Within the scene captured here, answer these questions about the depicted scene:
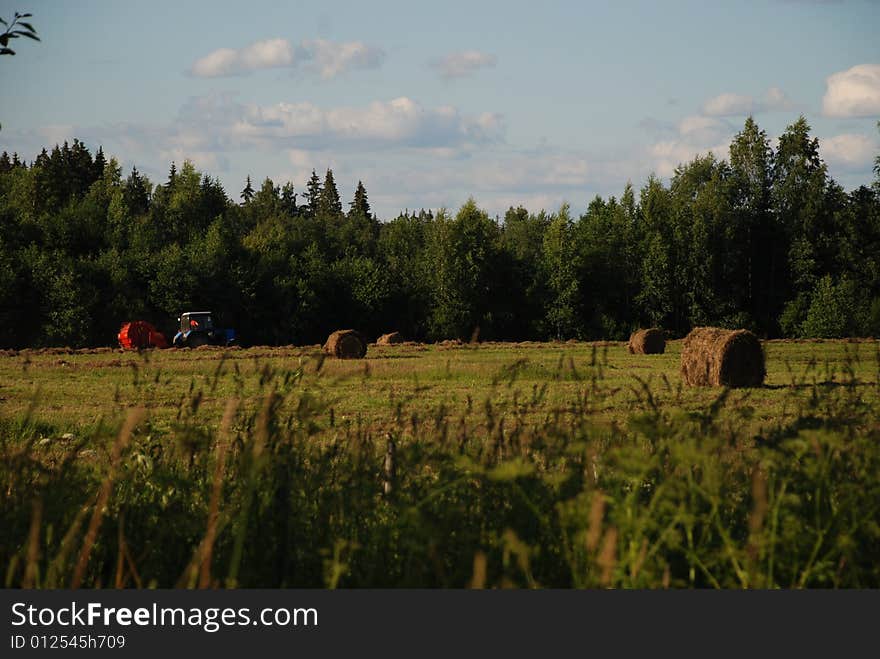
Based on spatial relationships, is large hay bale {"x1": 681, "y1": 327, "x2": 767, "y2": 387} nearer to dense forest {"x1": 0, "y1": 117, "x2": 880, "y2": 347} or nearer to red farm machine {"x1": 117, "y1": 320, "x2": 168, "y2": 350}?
red farm machine {"x1": 117, "y1": 320, "x2": 168, "y2": 350}

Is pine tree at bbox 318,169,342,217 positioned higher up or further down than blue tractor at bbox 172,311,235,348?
higher up

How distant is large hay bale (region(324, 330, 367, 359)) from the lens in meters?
39.6

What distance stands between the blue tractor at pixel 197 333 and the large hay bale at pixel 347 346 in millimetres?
11237

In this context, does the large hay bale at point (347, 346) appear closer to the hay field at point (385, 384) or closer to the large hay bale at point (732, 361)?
the hay field at point (385, 384)

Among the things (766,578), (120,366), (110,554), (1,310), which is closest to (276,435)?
(110,554)

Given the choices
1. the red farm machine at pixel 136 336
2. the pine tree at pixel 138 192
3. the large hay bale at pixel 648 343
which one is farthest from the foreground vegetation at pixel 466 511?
the pine tree at pixel 138 192

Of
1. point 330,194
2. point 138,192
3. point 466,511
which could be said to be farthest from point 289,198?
point 466,511

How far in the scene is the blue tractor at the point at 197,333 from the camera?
1922 inches

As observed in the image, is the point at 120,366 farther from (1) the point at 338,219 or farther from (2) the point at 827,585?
(1) the point at 338,219

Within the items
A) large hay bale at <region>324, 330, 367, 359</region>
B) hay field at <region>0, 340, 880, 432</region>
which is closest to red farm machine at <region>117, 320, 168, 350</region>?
hay field at <region>0, 340, 880, 432</region>

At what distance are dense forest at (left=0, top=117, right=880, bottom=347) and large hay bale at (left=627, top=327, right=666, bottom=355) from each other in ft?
84.5

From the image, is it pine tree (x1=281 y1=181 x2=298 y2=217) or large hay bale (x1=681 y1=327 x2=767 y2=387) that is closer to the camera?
large hay bale (x1=681 y1=327 x2=767 y2=387)

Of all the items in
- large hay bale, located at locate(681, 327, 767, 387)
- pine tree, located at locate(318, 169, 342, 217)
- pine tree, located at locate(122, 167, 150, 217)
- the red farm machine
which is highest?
pine tree, located at locate(318, 169, 342, 217)

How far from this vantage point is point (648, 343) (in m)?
41.6
